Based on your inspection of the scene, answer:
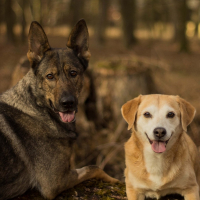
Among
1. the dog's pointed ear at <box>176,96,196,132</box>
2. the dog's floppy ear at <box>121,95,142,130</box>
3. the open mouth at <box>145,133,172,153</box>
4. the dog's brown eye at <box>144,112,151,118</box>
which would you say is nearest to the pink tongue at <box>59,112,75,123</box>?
the dog's floppy ear at <box>121,95,142,130</box>

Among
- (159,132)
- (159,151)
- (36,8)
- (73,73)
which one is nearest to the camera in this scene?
(159,132)

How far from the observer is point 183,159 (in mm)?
3244

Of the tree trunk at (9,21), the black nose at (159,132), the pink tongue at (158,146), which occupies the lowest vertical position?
the pink tongue at (158,146)

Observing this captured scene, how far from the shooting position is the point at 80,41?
4027 mm

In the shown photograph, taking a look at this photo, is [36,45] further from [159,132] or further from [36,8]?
[36,8]

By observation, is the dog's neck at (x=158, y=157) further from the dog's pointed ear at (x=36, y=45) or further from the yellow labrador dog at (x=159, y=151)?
the dog's pointed ear at (x=36, y=45)

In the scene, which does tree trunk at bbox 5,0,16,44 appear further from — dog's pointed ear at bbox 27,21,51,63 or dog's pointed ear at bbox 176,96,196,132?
dog's pointed ear at bbox 176,96,196,132

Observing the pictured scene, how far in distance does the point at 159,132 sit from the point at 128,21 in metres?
17.8

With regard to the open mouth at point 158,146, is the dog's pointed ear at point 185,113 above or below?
above

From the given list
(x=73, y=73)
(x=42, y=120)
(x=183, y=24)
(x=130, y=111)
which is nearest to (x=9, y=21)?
(x=183, y=24)

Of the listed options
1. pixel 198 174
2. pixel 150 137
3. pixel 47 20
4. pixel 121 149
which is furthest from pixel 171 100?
pixel 47 20

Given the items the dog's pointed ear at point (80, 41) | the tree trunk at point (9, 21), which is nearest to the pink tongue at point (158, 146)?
the dog's pointed ear at point (80, 41)

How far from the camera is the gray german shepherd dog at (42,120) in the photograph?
3.46 meters

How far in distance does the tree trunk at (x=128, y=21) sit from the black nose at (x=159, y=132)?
17047mm
